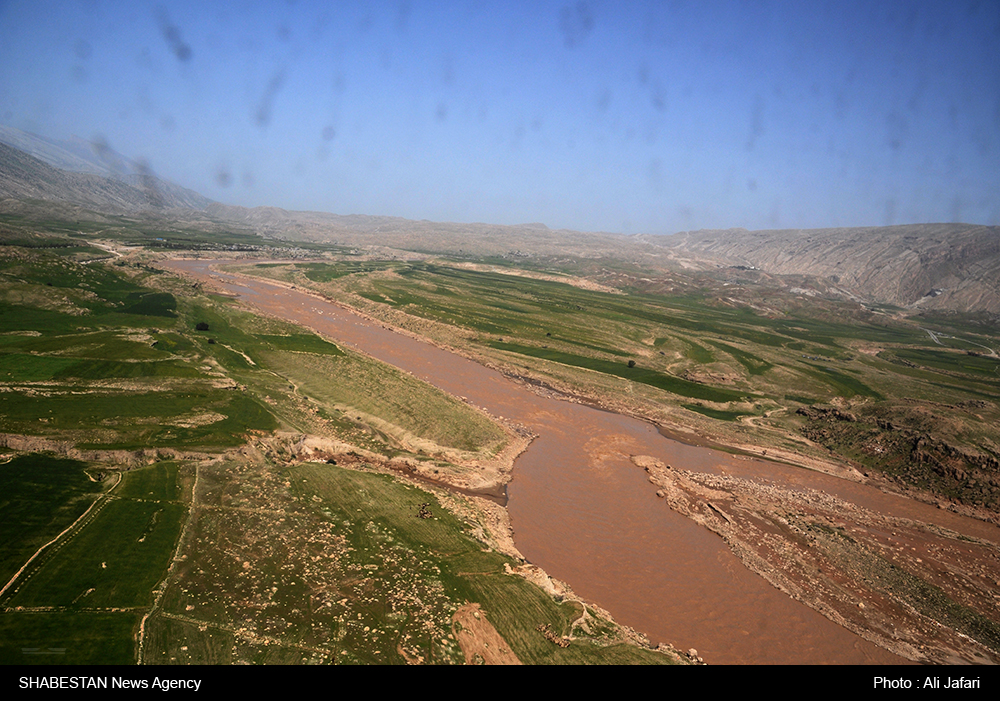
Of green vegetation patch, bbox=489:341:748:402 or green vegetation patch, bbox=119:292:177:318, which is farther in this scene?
green vegetation patch, bbox=119:292:177:318

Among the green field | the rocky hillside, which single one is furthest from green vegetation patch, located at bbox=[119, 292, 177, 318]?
the rocky hillside

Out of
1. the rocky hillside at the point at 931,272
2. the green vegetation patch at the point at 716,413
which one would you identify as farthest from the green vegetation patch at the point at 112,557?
the rocky hillside at the point at 931,272

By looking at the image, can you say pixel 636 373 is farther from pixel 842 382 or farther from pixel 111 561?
pixel 111 561

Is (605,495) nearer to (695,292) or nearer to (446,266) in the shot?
(695,292)

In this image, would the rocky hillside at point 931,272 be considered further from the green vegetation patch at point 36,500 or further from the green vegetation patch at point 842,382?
the green vegetation patch at point 36,500

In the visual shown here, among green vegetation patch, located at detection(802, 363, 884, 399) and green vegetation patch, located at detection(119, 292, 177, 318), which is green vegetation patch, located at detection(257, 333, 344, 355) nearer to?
green vegetation patch, located at detection(119, 292, 177, 318)

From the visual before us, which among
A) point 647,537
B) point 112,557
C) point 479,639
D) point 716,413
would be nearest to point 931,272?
point 716,413

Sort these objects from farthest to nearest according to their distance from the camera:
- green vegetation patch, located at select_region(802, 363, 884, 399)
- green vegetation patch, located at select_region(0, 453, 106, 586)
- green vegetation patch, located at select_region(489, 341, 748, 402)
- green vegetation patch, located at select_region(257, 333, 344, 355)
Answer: green vegetation patch, located at select_region(802, 363, 884, 399) < green vegetation patch, located at select_region(489, 341, 748, 402) < green vegetation patch, located at select_region(257, 333, 344, 355) < green vegetation patch, located at select_region(0, 453, 106, 586)

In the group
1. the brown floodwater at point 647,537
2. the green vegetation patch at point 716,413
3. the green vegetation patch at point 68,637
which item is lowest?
the brown floodwater at point 647,537
